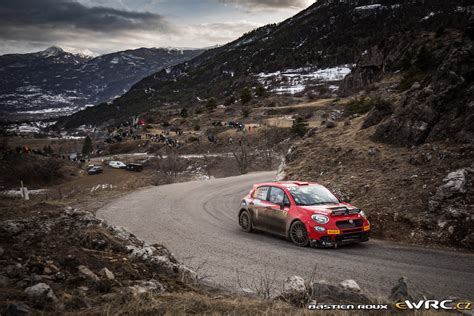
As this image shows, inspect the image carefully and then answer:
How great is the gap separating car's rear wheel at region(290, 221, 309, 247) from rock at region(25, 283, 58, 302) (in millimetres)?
6778

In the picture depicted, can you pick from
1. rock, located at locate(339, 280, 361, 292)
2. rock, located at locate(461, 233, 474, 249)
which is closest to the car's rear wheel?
rock, located at locate(461, 233, 474, 249)

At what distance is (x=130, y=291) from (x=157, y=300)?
1.82 feet

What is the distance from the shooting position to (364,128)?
19.2m

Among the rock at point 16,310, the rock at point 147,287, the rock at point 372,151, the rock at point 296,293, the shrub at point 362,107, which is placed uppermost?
the shrub at point 362,107

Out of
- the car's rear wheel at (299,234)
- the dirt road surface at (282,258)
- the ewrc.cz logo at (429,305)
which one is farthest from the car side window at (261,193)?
the ewrc.cz logo at (429,305)

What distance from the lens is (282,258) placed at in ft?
30.5

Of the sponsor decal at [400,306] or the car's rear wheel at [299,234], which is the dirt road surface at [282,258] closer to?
the car's rear wheel at [299,234]

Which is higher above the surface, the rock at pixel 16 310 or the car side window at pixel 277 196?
the rock at pixel 16 310

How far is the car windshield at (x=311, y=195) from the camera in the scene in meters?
11.2

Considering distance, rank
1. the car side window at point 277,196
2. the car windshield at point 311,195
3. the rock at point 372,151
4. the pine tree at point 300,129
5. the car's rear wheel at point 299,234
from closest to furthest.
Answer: the car's rear wheel at point 299,234
the car windshield at point 311,195
the car side window at point 277,196
the rock at point 372,151
the pine tree at point 300,129

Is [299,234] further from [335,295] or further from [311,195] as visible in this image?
[335,295]

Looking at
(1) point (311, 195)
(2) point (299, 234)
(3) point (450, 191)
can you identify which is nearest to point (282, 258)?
(2) point (299, 234)

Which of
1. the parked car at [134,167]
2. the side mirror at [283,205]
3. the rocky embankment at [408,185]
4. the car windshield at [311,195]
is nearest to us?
the rocky embankment at [408,185]

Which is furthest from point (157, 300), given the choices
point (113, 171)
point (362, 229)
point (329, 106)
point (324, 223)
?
point (329, 106)
